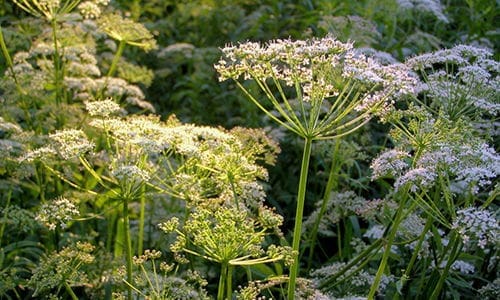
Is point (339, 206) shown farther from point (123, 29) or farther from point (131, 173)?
point (123, 29)

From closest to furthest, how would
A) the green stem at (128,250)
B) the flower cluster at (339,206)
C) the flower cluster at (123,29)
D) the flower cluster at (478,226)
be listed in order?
the flower cluster at (478,226) < the green stem at (128,250) < the flower cluster at (339,206) < the flower cluster at (123,29)

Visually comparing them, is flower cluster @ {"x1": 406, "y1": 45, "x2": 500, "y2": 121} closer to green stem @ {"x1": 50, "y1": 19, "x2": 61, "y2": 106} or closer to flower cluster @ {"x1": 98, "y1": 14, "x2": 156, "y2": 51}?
flower cluster @ {"x1": 98, "y1": 14, "x2": 156, "y2": 51}

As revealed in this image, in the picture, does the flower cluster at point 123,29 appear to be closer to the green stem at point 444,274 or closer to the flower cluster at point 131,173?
the flower cluster at point 131,173

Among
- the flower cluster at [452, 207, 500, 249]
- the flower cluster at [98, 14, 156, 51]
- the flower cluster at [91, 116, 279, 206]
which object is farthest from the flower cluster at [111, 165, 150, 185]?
the flower cluster at [98, 14, 156, 51]

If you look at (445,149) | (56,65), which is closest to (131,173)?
(445,149)

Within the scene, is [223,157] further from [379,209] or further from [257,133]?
[379,209]

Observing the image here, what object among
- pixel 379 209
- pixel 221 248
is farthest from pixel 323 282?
pixel 221 248

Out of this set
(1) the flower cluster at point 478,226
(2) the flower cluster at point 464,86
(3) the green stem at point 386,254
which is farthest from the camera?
(2) the flower cluster at point 464,86

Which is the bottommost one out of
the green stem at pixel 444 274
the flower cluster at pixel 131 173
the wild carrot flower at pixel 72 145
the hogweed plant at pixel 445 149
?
the green stem at pixel 444 274

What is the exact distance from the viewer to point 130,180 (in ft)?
14.6

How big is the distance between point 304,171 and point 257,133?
1.18 m

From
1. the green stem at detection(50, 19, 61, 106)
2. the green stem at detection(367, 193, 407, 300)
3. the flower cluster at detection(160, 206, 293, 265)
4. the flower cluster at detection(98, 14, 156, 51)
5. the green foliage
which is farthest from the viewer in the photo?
the flower cluster at detection(98, 14, 156, 51)

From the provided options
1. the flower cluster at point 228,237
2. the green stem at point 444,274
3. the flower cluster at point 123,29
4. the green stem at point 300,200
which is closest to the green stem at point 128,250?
the flower cluster at point 228,237

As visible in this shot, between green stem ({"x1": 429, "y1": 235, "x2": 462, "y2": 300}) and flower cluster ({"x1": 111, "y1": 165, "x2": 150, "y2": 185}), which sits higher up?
flower cluster ({"x1": 111, "y1": 165, "x2": 150, "y2": 185})
